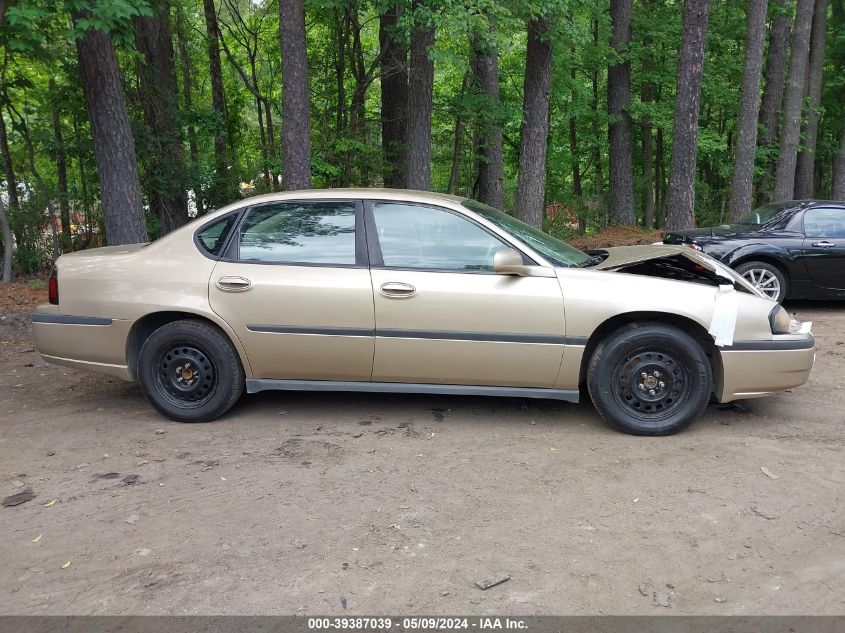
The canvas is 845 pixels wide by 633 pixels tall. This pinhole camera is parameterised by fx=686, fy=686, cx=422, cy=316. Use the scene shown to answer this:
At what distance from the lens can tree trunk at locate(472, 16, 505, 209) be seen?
1427cm

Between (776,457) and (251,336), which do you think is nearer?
(776,457)

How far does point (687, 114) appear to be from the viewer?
42.6 feet

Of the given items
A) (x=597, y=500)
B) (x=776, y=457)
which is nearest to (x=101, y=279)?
(x=597, y=500)

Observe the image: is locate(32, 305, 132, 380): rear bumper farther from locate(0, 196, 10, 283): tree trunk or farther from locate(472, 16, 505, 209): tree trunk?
locate(472, 16, 505, 209): tree trunk

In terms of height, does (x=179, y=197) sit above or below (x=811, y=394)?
above

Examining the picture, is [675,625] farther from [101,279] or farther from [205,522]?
[101,279]

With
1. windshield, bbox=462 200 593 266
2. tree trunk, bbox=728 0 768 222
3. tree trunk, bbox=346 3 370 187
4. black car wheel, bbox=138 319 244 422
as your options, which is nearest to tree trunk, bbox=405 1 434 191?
tree trunk, bbox=346 3 370 187

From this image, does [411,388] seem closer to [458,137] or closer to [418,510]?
[418,510]

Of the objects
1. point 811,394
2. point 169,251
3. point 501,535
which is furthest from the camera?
point 811,394

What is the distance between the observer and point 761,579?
3.19m

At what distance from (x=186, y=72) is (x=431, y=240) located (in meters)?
14.8

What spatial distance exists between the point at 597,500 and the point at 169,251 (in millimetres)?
3549

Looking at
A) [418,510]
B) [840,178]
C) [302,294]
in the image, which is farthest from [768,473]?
[840,178]

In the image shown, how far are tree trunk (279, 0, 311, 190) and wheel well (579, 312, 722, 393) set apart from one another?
6.36m
